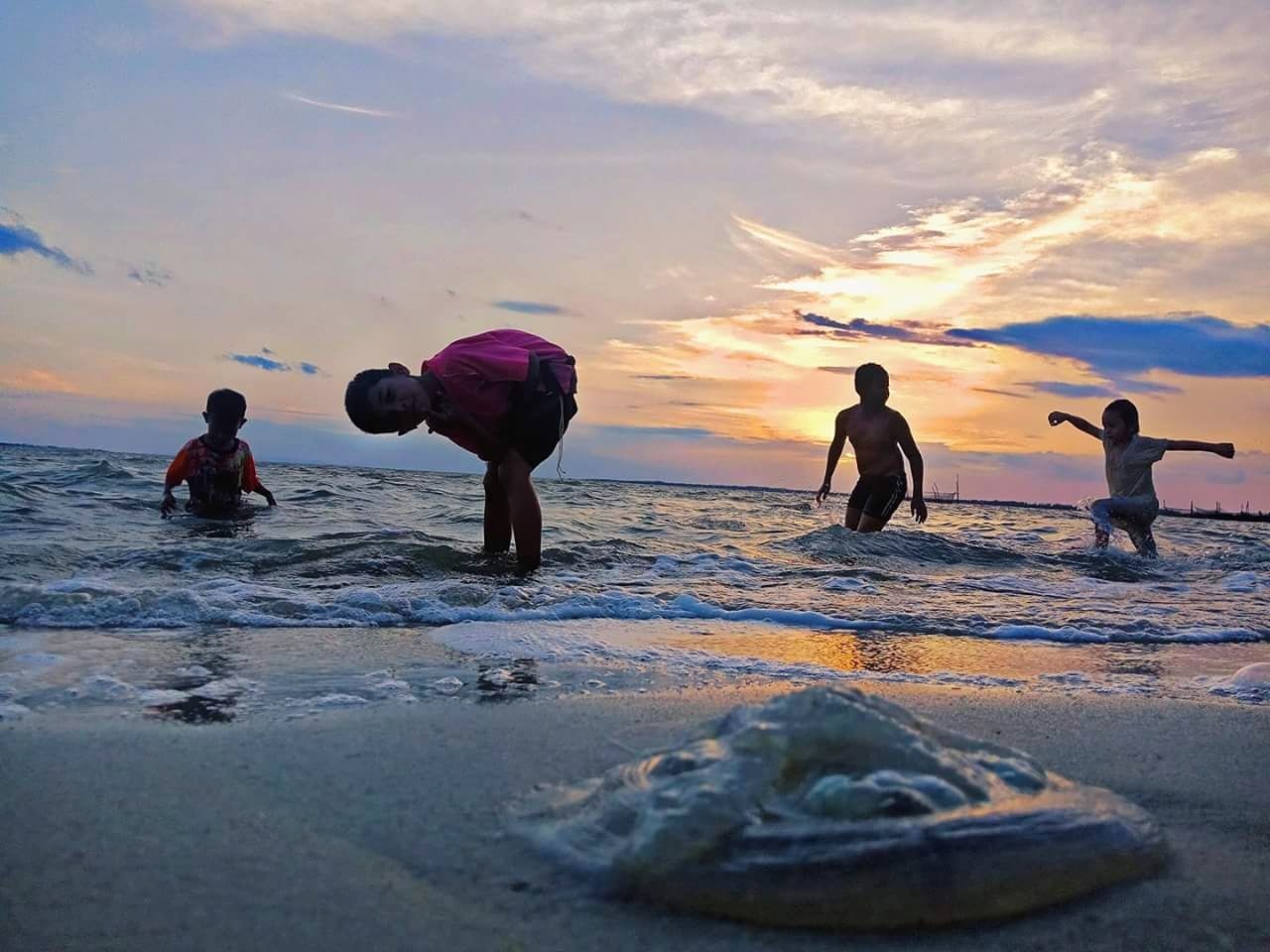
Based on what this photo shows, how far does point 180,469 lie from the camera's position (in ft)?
26.2

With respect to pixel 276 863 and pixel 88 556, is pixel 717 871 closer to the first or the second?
pixel 276 863

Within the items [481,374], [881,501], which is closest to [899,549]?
[881,501]

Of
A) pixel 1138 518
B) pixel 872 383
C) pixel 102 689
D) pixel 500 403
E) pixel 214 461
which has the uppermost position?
pixel 872 383

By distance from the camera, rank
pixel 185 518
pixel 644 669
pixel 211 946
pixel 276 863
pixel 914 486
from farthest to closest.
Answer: pixel 914 486
pixel 185 518
pixel 644 669
pixel 276 863
pixel 211 946

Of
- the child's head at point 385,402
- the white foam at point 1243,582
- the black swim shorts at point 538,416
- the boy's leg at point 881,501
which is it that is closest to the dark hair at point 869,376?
the boy's leg at point 881,501

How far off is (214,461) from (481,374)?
3.63m

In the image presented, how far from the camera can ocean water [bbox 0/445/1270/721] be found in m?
2.71

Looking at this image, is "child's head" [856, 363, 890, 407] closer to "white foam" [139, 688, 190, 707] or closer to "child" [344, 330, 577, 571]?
"child" [344, 330, 577, 571]

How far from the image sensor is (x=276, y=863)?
1.37 meters

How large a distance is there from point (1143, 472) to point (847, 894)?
377 inches

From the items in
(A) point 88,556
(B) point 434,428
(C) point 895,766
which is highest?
(B) point 434,428

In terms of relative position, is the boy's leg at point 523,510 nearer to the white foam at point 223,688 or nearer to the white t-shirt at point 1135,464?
the white foam at point 223,688

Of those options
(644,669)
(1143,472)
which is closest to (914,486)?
(1143,472)

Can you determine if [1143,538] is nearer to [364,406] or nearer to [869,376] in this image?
[869,376]
